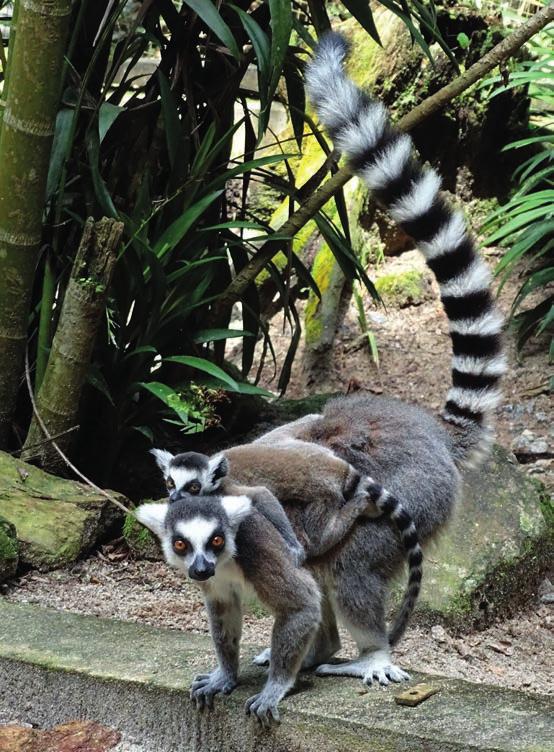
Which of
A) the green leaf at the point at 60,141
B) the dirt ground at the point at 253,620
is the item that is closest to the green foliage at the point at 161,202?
the green leaf at the point at 60,141

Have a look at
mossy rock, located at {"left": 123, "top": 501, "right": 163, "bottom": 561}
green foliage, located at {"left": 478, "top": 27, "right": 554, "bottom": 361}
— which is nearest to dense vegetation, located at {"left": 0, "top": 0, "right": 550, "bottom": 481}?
mossy rock, located at {"left": 123, "top": 501, "right": 163, "bottom": 561}

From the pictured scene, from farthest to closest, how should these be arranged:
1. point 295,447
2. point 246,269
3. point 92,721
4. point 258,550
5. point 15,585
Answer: point 246,269 → point 15,585 → point 295,447 → point 92,721 → point 258,550

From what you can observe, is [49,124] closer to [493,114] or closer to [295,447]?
[295,447]

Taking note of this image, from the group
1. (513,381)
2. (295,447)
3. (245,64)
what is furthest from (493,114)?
(295,447)

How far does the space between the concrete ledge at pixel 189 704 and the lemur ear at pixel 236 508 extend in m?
0.58

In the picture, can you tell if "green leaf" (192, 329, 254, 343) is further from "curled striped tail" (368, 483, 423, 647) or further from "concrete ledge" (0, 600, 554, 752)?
"curled striped tail" (368, 483, 423, 647)

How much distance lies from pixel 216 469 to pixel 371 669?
2.70 feet

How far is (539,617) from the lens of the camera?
15.0ft

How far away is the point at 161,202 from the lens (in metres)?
4.94

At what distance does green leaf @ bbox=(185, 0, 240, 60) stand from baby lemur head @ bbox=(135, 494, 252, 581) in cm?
218

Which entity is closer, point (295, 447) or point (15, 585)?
point (295, 447)

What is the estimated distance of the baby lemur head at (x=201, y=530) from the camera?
2.69 m

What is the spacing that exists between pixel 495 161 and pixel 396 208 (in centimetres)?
540

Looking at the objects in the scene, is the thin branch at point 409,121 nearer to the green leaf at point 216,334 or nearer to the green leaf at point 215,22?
the green leaf at point 216,334
